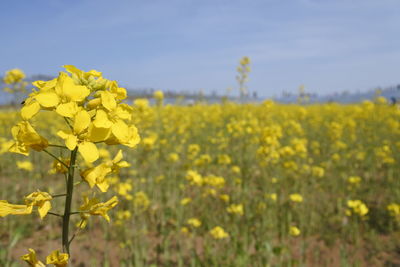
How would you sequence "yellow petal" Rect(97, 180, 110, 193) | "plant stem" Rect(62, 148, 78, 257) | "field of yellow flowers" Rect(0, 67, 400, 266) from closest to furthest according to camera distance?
"plant stem" Rect(62, 148, 78, 257) < "yellow petal" Rect(97, 180, 110, 193) < "field of yellow flowers" Rect(0, 67, 400, 266)

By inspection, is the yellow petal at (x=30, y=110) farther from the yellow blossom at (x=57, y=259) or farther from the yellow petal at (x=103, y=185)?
the yellow blossom at (x=57, y=259)

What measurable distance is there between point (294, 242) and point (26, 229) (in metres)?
3.47

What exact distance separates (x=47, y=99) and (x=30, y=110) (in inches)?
2.9

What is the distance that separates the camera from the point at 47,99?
44.7 inches

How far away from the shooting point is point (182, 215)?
4.16 meters

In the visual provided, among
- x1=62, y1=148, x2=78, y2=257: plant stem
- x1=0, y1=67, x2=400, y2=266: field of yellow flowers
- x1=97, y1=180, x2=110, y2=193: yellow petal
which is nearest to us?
x1=62, y1=148, x2=78, y2=257: plant stem

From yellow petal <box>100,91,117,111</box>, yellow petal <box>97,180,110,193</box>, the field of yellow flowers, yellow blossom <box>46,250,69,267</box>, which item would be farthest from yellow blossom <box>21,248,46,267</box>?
the field of yellow flowers

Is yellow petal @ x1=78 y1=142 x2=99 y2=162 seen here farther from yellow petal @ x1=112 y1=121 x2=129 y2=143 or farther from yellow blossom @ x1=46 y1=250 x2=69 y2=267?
yellow blossom @ x1=46 y1=250 x2=69 y2=267

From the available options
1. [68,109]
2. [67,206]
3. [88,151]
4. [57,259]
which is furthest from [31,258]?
[68,109]

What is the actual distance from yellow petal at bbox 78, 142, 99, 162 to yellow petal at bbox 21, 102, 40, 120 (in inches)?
8.8

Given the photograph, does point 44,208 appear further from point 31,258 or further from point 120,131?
point 120,131

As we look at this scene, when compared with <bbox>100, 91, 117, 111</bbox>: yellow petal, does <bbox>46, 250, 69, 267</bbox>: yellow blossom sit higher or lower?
lower

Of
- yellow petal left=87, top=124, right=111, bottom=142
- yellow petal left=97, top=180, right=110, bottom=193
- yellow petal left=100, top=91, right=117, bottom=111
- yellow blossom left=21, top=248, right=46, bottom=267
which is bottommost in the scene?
yellow blossom left=21, top=248, right=46, bottom=267

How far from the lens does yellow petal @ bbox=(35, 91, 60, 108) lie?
3.67ft
